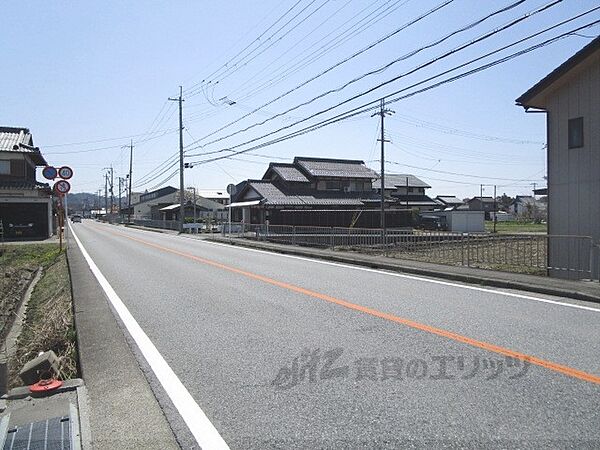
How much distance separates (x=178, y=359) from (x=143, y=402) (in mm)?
1270

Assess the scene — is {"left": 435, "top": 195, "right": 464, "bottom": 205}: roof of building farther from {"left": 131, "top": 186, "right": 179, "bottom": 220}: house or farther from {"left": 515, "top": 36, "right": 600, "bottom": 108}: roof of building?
{"left": 515, "top": 36, "right": 600, "bottom": 108}: roof of building

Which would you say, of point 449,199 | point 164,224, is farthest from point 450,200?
point 164,224

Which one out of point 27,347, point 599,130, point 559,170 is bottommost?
point 27,347

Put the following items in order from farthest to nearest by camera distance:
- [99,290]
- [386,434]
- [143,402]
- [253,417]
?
[99,290]
[143,402]
[253,417]
[386,434]

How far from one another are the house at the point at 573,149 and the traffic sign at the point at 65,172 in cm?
1585

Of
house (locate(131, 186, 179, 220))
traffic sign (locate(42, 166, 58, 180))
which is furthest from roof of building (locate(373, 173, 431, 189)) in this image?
traffic sign (locate(42, 166, 58, 180))

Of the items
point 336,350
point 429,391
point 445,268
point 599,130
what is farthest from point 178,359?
point 599,130

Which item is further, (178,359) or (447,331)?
(447,331)

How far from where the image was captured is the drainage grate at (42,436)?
3.70 metres

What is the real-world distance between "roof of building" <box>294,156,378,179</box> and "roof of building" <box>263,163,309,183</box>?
0.72 metres

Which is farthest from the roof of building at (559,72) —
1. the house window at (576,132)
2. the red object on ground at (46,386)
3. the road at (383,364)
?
the red object on ground at (46,386)

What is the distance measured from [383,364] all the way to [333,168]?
48257 millimetres

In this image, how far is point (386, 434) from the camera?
3.65 meters

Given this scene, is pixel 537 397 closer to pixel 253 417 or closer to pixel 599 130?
pixel 253 417
